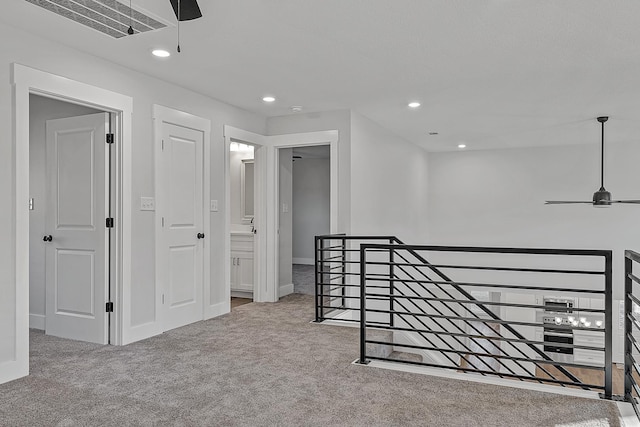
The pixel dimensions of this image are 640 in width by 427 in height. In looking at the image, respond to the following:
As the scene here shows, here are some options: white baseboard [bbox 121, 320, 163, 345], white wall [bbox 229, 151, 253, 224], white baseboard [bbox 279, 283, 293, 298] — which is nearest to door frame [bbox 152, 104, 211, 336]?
white baseboard [bbox 121, 320, 163, 345]

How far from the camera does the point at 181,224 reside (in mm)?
4523

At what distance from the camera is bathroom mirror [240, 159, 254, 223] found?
712 centimetres

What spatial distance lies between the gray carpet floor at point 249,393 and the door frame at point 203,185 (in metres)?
0.54

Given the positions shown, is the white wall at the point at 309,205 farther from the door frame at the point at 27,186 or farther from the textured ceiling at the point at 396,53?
the door frame at the point at 27,186

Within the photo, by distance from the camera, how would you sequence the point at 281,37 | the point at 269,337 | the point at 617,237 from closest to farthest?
the point at 281,37 < the point at 269,337 < the point at 617,237

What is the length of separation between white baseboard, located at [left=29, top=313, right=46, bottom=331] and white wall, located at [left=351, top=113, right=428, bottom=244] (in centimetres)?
334

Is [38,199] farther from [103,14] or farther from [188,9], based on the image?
[188,9]

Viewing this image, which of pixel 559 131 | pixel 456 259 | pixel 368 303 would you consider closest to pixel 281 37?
pixel 368 303

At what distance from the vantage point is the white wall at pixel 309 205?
1018 centimetres

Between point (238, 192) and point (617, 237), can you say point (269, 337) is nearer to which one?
point (238, 192)

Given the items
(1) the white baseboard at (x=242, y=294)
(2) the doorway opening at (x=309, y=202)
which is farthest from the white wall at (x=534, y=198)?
(1) the white baseboard at (x=242, y=294)

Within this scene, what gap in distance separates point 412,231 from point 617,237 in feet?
11.6

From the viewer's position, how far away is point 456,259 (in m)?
8.84

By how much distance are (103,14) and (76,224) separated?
2.21 m
